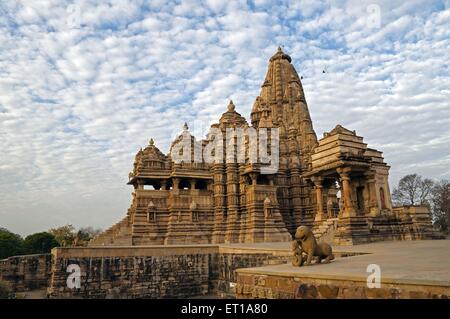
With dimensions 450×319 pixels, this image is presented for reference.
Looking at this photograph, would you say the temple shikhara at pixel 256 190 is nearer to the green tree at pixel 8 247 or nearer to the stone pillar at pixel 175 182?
Result: the stone pillar at pixel 175 182

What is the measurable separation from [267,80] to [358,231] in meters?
26.5

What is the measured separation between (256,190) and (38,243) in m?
25.7

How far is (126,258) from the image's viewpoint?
20438 mm

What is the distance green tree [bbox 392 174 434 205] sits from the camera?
47938 mm

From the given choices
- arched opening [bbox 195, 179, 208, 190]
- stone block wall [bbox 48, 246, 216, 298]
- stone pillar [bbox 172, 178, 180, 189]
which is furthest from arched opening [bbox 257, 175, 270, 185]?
stone block wall [bbox 48, 246, 216, 298]

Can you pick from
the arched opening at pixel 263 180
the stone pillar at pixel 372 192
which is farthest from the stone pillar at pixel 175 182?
the stone pillar at pixel 372 192

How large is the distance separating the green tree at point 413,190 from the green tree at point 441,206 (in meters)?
0.88

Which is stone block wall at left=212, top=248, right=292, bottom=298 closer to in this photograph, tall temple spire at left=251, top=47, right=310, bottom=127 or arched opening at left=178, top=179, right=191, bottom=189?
arched opening at left=178, top=179, right=191, bottom=189

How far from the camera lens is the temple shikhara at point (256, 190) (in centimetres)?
2189

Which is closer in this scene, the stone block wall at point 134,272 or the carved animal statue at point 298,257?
the carved animal statue at point 298,257

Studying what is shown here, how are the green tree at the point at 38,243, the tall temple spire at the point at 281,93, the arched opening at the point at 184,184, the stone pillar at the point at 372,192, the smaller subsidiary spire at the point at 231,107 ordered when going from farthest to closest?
the tall temple spire at the point at 281,93 < the green tree at the point at 38,243 < the smaller subsidiary spire at the point at 231,107 < the arched opening at the point at 184,184 < the stone pillar at the point at 372,192

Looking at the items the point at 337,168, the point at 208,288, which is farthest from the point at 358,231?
the point at 208,288

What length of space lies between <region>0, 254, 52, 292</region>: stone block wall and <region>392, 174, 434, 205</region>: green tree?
46.7 meters

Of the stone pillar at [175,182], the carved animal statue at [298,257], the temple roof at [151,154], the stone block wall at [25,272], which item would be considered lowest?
the stone block wall at [25,272]
